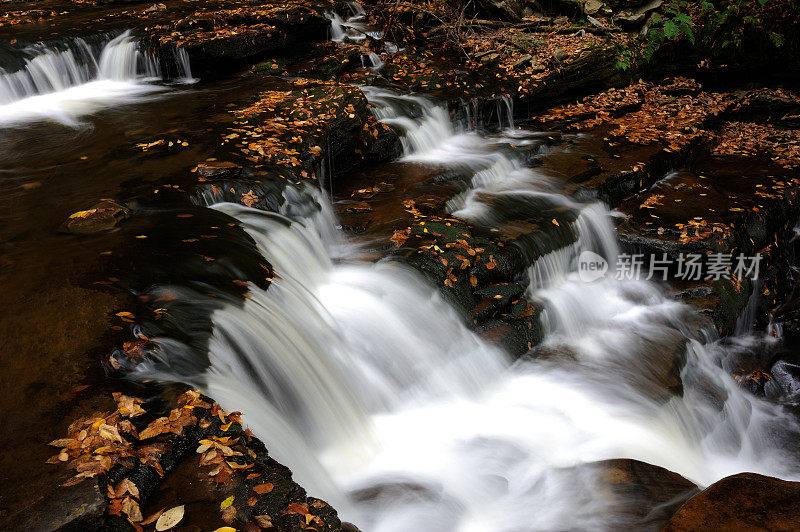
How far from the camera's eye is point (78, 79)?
11070 mm

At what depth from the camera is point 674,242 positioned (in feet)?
25.7

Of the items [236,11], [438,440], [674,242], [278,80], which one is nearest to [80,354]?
[438,440]

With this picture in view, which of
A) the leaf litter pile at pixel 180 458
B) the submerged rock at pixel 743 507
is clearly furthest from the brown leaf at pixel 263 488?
the submerged rock at pixel 743 507

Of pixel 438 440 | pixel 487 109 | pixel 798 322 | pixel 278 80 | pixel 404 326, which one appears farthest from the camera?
pixel 487 109

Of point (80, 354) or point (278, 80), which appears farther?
point (278, 80)

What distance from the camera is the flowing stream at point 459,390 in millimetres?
4250

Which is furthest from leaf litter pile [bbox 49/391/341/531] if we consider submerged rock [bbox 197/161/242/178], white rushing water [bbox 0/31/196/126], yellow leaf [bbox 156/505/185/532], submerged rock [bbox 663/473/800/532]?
white rushing water [bbox 0/31/196/126]

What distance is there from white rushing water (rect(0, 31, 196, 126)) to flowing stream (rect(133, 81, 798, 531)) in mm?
5400

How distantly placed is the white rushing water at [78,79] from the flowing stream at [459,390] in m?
5.40

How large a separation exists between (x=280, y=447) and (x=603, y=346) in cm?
432

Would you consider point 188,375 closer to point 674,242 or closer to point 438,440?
point 438,440

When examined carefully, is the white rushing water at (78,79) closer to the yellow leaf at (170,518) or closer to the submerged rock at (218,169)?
the submerged rock at (218,169)

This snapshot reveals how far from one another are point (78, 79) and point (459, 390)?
33.3 feet

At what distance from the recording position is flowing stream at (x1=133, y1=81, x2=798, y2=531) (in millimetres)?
4250
